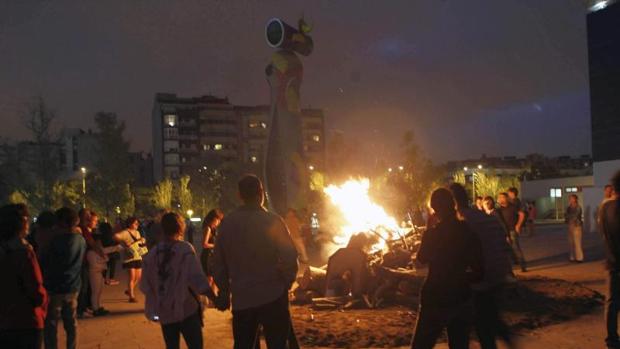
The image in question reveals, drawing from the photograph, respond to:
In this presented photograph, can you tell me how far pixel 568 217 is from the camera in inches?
547

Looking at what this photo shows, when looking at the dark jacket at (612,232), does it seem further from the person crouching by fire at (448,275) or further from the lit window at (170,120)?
the lit window at (170,120)

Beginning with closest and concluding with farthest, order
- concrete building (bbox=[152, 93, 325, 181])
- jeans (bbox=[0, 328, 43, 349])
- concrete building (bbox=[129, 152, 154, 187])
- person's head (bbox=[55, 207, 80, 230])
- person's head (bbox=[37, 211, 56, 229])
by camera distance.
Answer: jeans (bbox=[0, 328, 43, 349]), person's head (bbox=[55, 207, 80, 230]), person's head (bbox=[37, 211, 56, 229]), concrete building (bbox=[152, 93, 325, 181]), concrete building (bbox=[129, 152, 154, 187])

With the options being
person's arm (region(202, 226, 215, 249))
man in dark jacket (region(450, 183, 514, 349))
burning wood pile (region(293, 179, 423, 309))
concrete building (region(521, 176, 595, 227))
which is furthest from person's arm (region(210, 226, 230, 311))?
concrete building (region(521, 176, 595, 227))

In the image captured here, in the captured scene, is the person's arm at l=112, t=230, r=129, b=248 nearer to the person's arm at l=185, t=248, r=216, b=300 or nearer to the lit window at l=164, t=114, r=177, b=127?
the person's arm at l=185, t=248, r=216, b=300

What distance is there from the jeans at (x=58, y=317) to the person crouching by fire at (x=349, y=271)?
4583 millimetres

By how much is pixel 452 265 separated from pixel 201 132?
90.7 metres

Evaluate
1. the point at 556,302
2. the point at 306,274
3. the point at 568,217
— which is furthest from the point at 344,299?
the point at 568,217

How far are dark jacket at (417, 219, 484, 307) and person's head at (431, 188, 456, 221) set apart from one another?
0.06m

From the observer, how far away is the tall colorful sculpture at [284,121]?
1379 inches

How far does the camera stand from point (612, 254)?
5.79 m

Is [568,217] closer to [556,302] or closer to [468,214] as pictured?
[556,302]

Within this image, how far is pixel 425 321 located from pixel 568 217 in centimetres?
1101

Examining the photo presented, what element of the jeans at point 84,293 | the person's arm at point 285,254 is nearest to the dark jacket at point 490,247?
the person's arm at point 285,254

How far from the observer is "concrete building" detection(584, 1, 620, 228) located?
2908 cm
